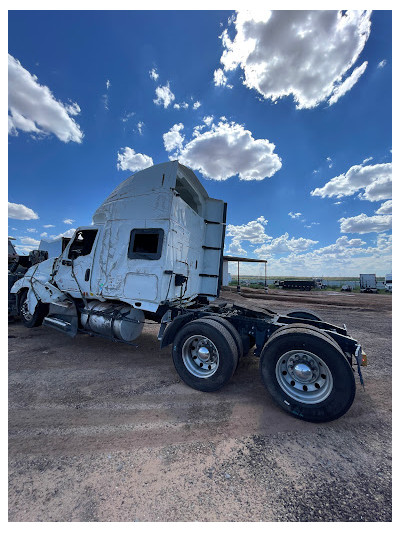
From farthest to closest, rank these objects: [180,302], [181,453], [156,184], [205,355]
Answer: [180,302] → [156,184] → [205,355] → [181,453]

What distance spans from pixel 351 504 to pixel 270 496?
70 cm

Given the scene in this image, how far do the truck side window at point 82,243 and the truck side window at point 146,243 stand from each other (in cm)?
137

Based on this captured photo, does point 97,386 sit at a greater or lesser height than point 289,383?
lesser

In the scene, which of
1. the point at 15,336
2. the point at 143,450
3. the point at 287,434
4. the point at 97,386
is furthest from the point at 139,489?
the point at 15,336

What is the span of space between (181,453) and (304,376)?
6.44 ft

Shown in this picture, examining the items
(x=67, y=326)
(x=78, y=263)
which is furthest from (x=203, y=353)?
(x=78, y=263)

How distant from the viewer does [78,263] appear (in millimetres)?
5867

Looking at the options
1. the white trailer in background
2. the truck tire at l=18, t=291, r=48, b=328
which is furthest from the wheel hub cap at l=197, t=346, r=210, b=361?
the white trailer in background

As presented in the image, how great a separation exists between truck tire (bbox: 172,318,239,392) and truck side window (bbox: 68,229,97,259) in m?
3.59

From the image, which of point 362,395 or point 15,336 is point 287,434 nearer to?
point 362,395

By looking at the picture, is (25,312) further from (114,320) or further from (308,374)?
(308,374)

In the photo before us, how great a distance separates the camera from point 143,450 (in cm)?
244

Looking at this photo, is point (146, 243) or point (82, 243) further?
point (82, 243)

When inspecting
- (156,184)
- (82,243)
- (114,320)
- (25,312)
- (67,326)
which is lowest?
(67,326)
